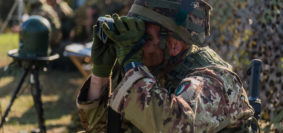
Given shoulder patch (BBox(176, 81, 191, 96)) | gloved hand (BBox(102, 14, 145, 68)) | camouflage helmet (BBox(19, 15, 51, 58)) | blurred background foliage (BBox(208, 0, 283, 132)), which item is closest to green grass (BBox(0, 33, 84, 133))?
camouflage helmet (BBox(19, 15, 51, 58))

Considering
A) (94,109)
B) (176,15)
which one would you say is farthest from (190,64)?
(94,109)

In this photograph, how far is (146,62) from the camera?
6.82ft

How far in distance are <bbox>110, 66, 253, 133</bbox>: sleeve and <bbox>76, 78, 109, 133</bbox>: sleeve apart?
39 centimetres

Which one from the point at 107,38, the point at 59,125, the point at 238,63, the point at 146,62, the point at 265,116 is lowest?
the point at 59,125

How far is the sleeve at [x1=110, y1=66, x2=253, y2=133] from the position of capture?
175 centimetres

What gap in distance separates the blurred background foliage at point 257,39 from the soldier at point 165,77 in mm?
1684

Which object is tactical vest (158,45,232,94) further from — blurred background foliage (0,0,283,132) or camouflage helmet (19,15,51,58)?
camouflage helmet (19,15,51,58)

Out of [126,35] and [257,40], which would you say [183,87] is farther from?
[257,40]

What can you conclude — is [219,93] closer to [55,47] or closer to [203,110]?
[203,110]

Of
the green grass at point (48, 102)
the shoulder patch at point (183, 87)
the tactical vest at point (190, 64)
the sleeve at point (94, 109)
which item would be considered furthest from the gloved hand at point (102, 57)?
the green grass at point (48, 102)

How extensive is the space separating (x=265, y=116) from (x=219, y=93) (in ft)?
7.79

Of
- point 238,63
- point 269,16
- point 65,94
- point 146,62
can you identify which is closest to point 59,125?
point 65,94

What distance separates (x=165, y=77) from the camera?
221 cm

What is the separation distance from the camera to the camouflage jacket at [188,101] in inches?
69.0
